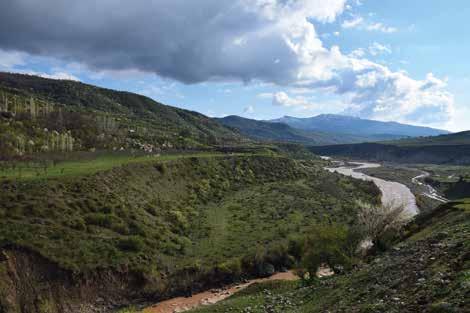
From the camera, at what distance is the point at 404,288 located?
16984mm

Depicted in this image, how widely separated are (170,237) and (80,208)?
11844 millimetres

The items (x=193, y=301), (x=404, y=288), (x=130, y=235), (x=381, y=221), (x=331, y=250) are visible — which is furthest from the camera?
(x=130, y=235)

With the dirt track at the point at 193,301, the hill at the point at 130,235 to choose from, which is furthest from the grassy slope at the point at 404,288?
the hill at the point at 130,235

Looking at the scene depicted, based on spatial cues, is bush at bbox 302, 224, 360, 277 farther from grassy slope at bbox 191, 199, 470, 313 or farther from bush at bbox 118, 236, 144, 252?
bush at bbox 118, 236, 144, 252

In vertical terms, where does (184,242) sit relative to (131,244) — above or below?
below

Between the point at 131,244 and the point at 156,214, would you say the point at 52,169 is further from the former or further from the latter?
the point at 131,244

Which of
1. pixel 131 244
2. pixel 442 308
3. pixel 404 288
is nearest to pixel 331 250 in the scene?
pixel 404 288

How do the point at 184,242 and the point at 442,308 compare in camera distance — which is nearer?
the point at 442,308

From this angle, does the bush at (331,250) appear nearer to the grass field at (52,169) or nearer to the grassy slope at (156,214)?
the grassy slope at (156,214)

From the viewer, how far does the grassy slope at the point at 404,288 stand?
1429cm

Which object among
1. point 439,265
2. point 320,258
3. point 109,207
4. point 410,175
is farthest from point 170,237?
point 410,175

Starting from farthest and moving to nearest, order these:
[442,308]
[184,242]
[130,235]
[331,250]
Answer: [184,242], [130,235], [331,250], [442,308]

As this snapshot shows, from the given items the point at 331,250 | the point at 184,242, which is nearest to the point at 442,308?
the point at 331,250

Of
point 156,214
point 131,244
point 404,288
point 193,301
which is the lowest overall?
point 193,301
